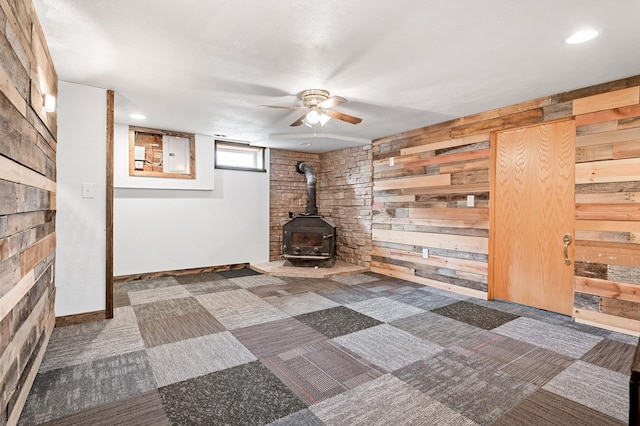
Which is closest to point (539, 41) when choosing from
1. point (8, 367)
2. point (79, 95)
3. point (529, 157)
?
point (529, 157)

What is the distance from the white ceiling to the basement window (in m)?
1.90

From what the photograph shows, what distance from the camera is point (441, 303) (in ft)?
12.2

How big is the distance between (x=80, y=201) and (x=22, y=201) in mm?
1419

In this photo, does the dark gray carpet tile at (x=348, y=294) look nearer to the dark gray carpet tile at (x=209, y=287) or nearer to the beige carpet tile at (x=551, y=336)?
the dark gray carpet tile at (x=209, y=287)

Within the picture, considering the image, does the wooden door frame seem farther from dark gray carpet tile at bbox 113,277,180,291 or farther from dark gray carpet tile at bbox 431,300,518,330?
dark gray carpet tile at bbox 113,277,180,291

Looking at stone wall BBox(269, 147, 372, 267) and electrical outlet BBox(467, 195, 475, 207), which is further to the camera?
stone wall BBox(269, 147, 372, 267)

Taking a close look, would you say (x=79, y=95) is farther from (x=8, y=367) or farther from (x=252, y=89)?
(x=8, y=367)

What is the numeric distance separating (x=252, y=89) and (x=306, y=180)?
312cm

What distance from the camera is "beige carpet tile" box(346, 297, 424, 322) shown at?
129 inches

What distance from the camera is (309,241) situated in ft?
18.2

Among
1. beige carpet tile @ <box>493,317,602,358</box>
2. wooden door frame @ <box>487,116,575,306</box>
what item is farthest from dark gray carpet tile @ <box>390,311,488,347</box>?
wooden door frame @ <box>487,116,575,306</box>

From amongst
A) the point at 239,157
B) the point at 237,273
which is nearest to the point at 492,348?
the point at 237,273

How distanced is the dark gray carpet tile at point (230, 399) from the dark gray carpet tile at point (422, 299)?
2.06 m

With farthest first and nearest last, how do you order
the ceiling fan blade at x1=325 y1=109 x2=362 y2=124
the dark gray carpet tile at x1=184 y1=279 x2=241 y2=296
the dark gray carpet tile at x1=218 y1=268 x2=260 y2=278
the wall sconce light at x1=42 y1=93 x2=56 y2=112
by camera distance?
the dark gray carpet tile at x1=218 y1=268 x2=260 y2=278
the dark gray carpet tile at x1=184 y1=279 x2=241 y2=296
the ceiling fan blade at x1=325 y1=109 x2=362 y2=124
the wall sconce light at x1=42 y1=93 x2=56 y2=112
